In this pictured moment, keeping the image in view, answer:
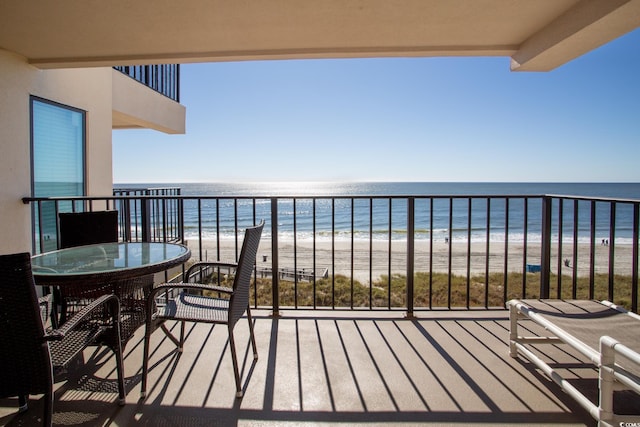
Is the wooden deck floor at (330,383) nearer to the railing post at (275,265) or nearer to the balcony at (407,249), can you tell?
the railing post at (275,265)

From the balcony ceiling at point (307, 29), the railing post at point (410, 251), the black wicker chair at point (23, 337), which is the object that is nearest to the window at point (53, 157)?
the balcony ceiling at point (307, 29)

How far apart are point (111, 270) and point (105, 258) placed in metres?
0.39

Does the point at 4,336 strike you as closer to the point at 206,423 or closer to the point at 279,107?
the point at 206,423

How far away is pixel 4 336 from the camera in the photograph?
122 centimetres

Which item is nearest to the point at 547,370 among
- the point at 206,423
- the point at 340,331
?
the point at 340,331

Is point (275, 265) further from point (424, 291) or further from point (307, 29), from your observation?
point (424, 291)

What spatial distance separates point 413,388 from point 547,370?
26.6 inches

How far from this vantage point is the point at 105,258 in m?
2.10

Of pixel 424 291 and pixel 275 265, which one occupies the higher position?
pixel 275 265

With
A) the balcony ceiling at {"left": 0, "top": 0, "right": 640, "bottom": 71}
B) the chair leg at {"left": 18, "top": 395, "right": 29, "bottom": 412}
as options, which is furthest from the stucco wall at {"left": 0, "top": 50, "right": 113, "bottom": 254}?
the chair leg at {"left": 18, "top": 395, "right": 29, "bottom": 412}

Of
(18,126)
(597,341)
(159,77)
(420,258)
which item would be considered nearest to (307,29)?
(597,341)

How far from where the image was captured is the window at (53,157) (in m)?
3.83

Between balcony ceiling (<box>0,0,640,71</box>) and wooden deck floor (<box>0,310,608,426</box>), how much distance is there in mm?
2088

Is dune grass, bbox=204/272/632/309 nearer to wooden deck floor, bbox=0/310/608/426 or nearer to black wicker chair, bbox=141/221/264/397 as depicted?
wooden deck floor, bbox=0/310/608/426
